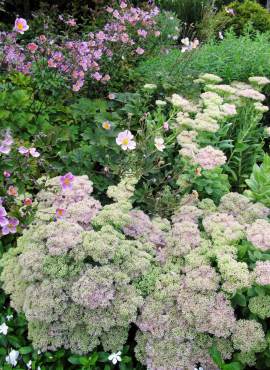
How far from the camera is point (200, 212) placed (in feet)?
7.86

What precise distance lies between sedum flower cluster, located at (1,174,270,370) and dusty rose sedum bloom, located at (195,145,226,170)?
0.41m

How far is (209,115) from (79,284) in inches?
56.7

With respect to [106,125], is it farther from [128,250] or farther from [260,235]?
[260,235]

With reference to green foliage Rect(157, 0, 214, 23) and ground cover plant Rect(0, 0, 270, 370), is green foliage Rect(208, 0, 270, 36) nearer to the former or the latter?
green foliage Rect(157, 0, 214, 23)

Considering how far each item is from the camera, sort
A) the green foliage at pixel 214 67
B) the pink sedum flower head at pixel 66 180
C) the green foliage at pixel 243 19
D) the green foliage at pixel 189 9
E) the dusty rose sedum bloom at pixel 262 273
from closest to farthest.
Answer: the dusty rose sedum bloom at pixel 262 273 → the pink sedum flower head at pixel 66 180 → the green foliage at pixel 214 67 → the green foliage at pixel 243 19 → the green foliage at pixel 189 9

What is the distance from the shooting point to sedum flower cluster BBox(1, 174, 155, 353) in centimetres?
195

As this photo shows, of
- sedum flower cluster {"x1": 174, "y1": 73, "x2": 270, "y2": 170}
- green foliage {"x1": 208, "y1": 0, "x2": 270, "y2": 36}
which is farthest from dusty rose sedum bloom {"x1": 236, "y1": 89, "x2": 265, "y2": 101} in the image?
green foliage {"x1": 208, "y1": 0, "x2": 270, "y2": 36}

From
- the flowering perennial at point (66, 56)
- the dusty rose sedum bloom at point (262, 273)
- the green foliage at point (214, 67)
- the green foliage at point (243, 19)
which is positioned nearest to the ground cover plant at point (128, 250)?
the dusty rose sedum bloom at point (262, 273)

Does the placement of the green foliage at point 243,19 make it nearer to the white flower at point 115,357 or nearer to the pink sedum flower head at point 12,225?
the pink sedum flower head at point 12,225

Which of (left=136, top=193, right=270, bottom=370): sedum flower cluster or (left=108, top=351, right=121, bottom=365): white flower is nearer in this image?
(left=136, top=193, right=270, bottom=370): sedum flower cluster

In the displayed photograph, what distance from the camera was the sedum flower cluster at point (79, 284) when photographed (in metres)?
1.95

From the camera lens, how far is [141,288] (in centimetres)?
207

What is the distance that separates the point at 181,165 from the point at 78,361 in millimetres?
1404

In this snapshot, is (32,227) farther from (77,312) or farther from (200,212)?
(200,212)
